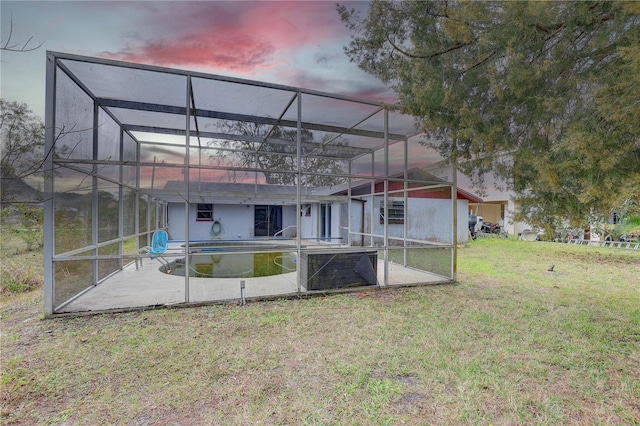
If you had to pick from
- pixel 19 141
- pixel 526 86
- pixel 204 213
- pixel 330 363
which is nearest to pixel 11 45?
pixel 19 141

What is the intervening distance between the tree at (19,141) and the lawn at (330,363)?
209 cm

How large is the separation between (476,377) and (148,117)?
26.0ft

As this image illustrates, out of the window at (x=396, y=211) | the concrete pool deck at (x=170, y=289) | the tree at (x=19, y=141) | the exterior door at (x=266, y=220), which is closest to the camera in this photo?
the tree at (x=19, y=141)

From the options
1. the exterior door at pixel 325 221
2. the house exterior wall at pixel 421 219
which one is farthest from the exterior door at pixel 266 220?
the house exterior wall at pixel 421 219

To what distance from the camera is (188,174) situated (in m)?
4.98

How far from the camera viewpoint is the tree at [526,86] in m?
2.89

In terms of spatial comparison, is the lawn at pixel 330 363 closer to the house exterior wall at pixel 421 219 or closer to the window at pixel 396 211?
the house exterior wall at pixel 421 219

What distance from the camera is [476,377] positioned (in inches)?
112

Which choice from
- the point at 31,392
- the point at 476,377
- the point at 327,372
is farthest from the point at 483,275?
the point at 31,392

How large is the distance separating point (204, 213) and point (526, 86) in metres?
16.0

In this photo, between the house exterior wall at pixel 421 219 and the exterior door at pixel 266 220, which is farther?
the exterior door at pixel 266 220

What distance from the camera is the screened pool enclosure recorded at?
4.57 meters

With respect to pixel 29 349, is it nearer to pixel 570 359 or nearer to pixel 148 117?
pixel 148 117

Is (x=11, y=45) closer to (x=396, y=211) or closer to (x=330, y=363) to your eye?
(x=330, y=363)
